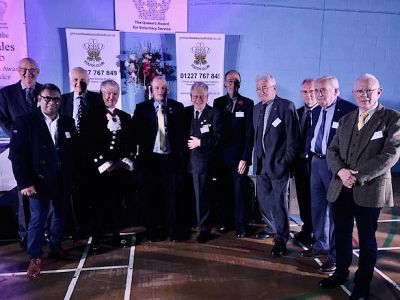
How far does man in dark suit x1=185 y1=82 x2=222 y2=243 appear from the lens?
3.33 metres

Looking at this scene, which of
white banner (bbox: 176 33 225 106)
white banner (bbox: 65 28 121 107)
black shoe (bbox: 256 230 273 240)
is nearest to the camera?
black shoe (bbox: 256 230 273 240)

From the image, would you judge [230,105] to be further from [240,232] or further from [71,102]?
[71,102]

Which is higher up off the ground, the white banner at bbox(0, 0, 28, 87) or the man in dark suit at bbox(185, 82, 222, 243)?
the white banner at bbox(0, 0, 28, 87)

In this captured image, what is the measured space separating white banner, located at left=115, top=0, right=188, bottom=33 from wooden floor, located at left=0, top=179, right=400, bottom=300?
3201 millimetres

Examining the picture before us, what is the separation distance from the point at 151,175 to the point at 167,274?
0.96 metres

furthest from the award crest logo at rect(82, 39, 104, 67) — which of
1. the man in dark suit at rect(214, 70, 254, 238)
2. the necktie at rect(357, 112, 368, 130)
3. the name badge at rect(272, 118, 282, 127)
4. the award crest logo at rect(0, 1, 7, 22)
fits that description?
the necktie at rect(357, 112, 368, 130)

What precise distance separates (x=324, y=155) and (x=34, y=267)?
8.42 ft

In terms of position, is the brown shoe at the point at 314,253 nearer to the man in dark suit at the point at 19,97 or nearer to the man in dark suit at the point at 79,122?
the man in dark suit at the point at 79,122

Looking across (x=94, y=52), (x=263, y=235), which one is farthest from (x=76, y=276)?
(x=94, y=52)

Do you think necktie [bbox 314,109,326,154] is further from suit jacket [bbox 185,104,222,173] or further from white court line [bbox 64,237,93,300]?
white court line [bbox 64,237,93,300]

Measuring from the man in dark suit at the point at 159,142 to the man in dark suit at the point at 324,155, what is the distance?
1.26 metres

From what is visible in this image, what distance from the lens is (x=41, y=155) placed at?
2748mm

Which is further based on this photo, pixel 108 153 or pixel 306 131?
pixel 306 131

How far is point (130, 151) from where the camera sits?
10.7 feet
